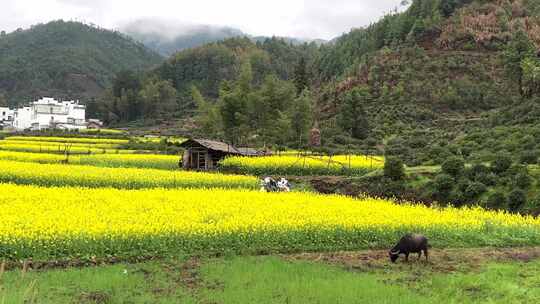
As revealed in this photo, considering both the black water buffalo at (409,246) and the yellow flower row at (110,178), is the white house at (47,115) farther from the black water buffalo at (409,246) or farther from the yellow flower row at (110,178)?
the black water buffalo at (409,246)

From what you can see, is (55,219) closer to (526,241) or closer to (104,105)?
(526,241)

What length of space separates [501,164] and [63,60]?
468 ft

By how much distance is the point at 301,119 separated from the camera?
5266cm

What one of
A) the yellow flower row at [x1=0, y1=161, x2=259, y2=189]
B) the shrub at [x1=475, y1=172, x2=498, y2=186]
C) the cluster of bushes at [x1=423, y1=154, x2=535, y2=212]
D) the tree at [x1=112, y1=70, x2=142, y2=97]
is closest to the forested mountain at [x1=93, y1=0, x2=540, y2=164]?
the cluster of bushes at [x1=423, y1=154, x2=535, y2=212]

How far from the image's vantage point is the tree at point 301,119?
52.2m

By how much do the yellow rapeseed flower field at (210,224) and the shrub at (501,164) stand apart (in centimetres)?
541

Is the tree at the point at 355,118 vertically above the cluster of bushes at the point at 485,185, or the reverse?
the tree at the point at 355,118

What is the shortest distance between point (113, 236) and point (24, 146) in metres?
36.9

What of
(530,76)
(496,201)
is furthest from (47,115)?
(496,201)

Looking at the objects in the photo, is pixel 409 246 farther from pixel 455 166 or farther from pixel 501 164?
pixel 501 164

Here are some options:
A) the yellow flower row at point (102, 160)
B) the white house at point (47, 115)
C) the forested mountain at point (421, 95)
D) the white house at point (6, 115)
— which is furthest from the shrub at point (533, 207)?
the white house at point (6, 115)

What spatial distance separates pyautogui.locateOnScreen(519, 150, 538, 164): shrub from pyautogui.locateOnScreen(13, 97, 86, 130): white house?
84469 millimetres

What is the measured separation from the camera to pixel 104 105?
107 meters

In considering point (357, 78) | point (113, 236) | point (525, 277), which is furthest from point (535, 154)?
point (357, 78)
